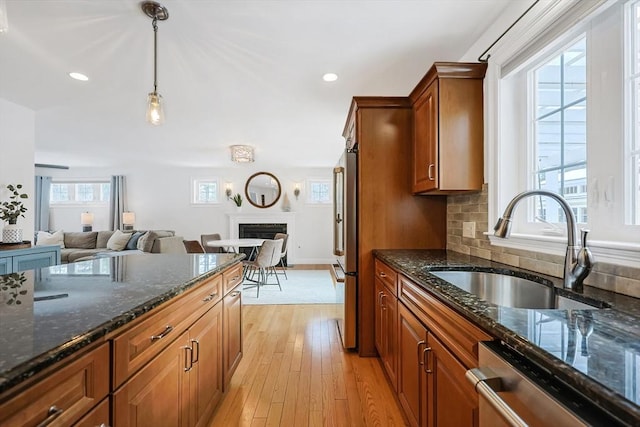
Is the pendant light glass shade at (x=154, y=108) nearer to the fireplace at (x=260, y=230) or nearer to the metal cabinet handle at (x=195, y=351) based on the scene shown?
the metal cabinet handle at (x=195, y=351)

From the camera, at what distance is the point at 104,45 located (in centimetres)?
216

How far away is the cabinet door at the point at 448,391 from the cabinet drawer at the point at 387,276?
588mm

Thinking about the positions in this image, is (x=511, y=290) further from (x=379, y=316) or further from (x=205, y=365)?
(x=205, y=365)

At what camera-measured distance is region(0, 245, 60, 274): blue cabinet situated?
2.95 meters

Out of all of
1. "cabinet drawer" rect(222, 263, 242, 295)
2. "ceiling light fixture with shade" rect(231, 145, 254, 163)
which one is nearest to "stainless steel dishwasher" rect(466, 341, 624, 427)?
"cabinet drawer" rect(222, 263, 242, 295)

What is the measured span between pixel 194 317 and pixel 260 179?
589 cm

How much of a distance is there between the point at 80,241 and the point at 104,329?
22.8 feet

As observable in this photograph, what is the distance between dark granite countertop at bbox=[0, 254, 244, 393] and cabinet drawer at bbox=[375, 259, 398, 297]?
1.04 metres

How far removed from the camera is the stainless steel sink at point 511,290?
123cm

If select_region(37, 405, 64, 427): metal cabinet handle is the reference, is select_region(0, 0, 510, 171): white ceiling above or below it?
above

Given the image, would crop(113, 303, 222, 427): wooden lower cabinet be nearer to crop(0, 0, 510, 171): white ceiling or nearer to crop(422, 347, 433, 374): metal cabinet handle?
crop(422, 347, 433, 374): metal cabinet handle

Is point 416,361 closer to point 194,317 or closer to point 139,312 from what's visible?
point 194,317

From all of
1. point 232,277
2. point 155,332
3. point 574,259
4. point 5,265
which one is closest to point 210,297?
point 232,277

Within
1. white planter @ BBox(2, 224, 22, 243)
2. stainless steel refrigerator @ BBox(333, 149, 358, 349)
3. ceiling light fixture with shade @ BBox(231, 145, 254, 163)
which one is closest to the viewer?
stainless steel refrigerator @ BBox(333, 149, 358, 349)
